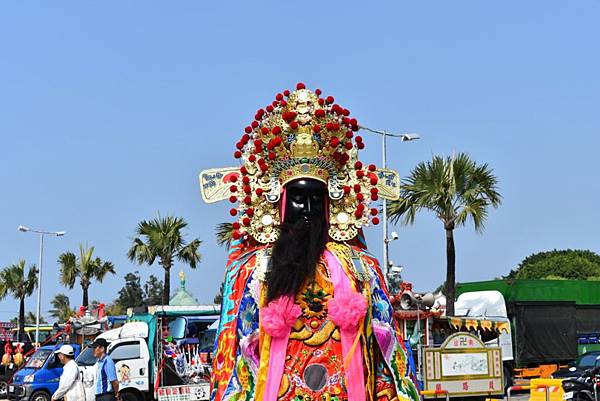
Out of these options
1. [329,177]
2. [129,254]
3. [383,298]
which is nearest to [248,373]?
[383,298]

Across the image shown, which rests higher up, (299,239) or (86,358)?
(299,239)

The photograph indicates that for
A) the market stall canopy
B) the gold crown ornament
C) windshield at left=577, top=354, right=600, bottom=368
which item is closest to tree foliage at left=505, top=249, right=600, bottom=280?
windshield at left=577, top=354, right=600, bottom=368

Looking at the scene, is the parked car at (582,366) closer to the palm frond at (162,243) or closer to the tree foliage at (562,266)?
the palm frond at (162,243)

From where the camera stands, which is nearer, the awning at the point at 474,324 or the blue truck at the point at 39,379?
the awning at the point at 474,324

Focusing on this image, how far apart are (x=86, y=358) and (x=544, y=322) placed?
11.7m

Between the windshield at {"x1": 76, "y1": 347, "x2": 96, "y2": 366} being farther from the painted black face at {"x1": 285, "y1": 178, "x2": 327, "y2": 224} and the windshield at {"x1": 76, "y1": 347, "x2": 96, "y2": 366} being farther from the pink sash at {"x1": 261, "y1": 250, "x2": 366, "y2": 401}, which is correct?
the pink sash at {"x1": 261, "y1": 250, "x2": 366, "y2": 401}

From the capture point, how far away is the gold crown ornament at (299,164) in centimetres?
464

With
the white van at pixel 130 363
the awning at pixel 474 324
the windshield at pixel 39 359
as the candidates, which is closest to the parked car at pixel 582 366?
the awning at pixel 474 324

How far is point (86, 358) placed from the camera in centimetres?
1730

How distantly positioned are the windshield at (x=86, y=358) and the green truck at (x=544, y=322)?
10.4 meters

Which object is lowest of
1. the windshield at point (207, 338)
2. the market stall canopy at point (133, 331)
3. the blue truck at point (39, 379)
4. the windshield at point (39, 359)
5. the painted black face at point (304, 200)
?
the blue truck at point (39, 379)

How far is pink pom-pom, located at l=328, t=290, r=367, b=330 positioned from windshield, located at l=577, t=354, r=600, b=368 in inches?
587

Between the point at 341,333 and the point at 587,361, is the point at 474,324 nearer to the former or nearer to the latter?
the point at 587,361

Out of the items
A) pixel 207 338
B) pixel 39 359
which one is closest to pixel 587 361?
pixel 207 338
